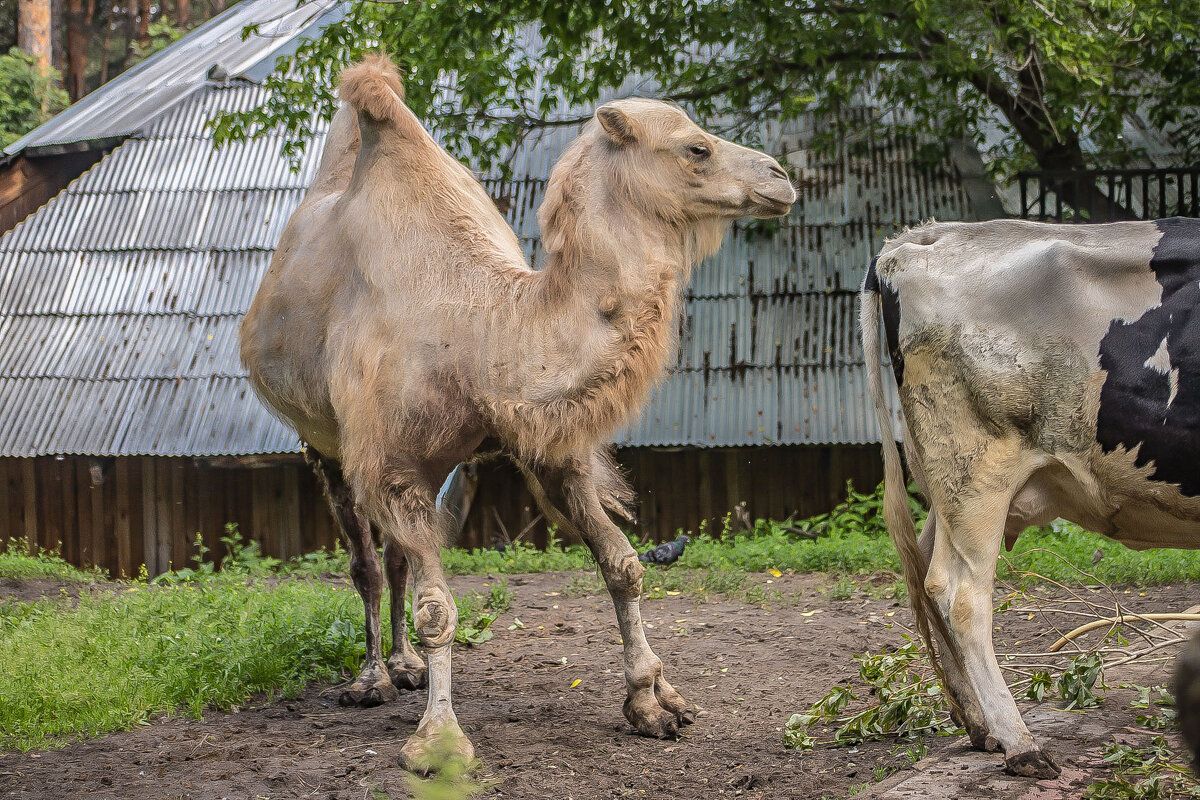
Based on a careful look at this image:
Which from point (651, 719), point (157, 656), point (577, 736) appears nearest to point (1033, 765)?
point (651, 719)

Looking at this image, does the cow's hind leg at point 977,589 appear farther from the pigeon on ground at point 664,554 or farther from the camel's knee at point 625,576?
the pigeon on ground at point 664,554

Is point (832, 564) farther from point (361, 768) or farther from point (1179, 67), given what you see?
point (1179, 67)

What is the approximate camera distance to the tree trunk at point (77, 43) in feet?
69.8

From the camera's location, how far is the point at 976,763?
3.80 m

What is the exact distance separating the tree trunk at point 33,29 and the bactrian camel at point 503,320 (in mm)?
16598

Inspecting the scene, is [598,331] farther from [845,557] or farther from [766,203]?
[845,557]

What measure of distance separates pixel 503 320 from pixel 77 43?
20.7 meters

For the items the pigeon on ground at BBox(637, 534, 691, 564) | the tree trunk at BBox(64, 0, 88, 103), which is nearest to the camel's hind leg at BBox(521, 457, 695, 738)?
the pigeon on ground at BBox(637, 534, 691, 564)

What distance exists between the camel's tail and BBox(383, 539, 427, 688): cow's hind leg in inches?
81.8

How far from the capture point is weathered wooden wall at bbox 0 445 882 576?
11.0 m

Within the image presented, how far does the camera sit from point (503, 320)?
172 inches

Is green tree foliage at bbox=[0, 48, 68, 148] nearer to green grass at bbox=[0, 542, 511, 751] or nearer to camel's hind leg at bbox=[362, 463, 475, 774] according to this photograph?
green grass at bbox=[0, 542, 511, 751]

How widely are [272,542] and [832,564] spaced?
6.02 m

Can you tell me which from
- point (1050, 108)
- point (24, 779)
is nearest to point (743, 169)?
point (24, 779)
